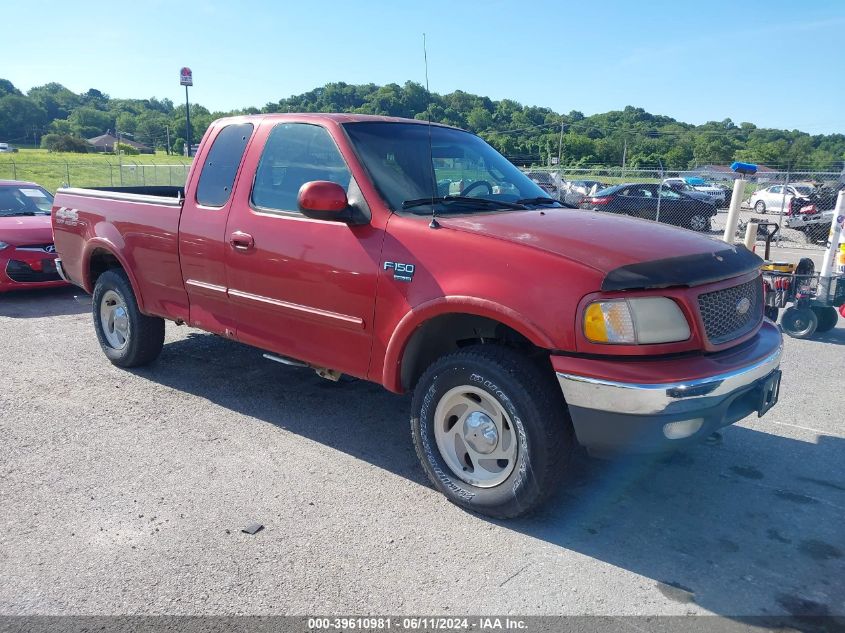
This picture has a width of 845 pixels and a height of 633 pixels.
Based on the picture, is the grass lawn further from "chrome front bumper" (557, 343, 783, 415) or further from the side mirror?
"chrome front bumper" (557, 343, 783, 415)

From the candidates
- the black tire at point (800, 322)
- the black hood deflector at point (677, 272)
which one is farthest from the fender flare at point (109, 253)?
the black tire at point (800, 322)

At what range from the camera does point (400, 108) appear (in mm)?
5168

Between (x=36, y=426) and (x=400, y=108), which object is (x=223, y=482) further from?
(x=400, y=108)

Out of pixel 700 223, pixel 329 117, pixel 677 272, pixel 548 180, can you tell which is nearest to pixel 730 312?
pixel 677 272

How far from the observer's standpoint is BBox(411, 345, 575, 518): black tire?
3.21 metres

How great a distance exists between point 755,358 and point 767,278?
4.73m

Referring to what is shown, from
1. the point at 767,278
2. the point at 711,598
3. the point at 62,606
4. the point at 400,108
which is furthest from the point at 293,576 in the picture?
the point at 767,278

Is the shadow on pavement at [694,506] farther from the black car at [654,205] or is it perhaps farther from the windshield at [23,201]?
the black car at [654,205]

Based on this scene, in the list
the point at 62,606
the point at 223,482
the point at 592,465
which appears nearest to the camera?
the point at 62,606

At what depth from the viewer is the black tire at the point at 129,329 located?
18.3 ft

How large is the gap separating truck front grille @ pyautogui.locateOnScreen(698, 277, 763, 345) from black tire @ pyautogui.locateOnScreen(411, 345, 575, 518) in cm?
77

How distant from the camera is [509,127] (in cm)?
702

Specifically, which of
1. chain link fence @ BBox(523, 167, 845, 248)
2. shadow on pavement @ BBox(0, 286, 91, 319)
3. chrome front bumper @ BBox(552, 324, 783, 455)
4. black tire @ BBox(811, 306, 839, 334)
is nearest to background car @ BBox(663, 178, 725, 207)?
chain link fence @ BBox(523, 167, 845, 248)

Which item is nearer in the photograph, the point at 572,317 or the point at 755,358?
the point at 572,317
